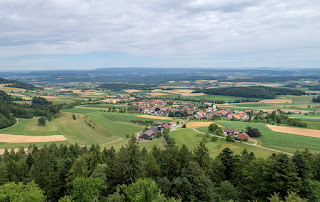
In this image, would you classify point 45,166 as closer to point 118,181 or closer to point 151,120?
point 118,181

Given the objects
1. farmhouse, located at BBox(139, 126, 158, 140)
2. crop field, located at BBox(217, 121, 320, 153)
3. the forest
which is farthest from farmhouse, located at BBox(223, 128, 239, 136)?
the forest

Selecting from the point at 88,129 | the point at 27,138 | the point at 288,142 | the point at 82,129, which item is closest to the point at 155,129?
the point at 88,129

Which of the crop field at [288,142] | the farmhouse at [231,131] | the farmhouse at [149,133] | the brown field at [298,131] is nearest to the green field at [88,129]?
the farmhouse at [149,133]

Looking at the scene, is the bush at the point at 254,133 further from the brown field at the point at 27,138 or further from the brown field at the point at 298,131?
the brown field at the point at 27,138

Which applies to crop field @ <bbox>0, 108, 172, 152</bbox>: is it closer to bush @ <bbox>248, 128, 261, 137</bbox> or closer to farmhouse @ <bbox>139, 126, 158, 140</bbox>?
farmhouse @ <bbox>139, 126, 158, 140</bbox>

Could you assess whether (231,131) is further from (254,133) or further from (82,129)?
(82,129)

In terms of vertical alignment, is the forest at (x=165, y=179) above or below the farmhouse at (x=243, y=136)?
above

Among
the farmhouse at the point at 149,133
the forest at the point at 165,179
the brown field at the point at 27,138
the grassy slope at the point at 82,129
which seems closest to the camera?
the forest at the point at 165,179
